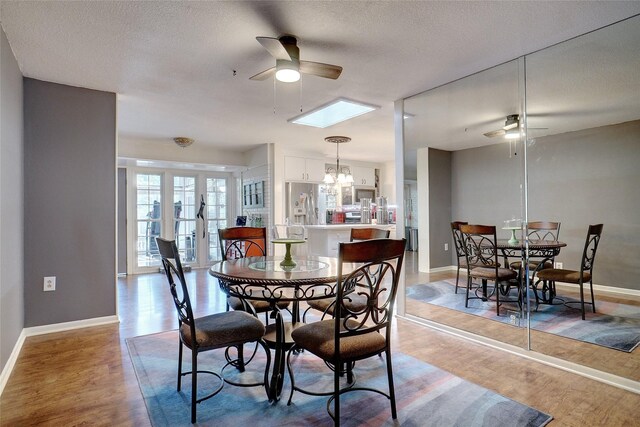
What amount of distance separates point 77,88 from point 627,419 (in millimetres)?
4745

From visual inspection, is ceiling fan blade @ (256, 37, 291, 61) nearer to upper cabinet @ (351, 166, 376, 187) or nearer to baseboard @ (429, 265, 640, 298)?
baseboard @ (429, 265, 640, 298)

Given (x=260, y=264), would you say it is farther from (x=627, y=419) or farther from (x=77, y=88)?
(x=77, y=88)

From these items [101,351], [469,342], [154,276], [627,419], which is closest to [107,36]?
[101,351]

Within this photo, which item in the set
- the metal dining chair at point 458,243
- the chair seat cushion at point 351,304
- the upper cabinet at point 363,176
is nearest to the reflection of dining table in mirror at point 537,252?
the metal dining chair at point 458,243

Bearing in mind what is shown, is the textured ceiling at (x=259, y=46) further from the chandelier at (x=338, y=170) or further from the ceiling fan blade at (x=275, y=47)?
the chandelier at (x=338, y=170)

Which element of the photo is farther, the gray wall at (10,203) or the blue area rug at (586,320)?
the blue area rug at (586,320)

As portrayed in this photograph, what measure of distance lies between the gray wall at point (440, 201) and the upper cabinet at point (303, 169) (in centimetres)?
295

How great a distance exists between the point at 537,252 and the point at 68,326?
4187mm

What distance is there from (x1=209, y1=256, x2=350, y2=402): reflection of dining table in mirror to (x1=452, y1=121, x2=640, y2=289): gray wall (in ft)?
5.96

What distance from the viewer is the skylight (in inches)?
154

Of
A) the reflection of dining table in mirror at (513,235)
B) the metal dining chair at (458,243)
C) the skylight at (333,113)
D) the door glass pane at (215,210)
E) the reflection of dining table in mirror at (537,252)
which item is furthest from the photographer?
the door glass pane at (215,210)

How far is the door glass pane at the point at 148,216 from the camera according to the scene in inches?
256

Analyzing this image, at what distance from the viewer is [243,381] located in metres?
2.26

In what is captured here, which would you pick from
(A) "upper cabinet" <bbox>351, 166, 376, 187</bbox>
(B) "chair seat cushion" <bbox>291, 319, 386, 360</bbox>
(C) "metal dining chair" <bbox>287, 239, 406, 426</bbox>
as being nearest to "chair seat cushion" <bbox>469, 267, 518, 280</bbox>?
(C) "metal dining chair" <bbox>287, 239, 406, 426</bbox>
